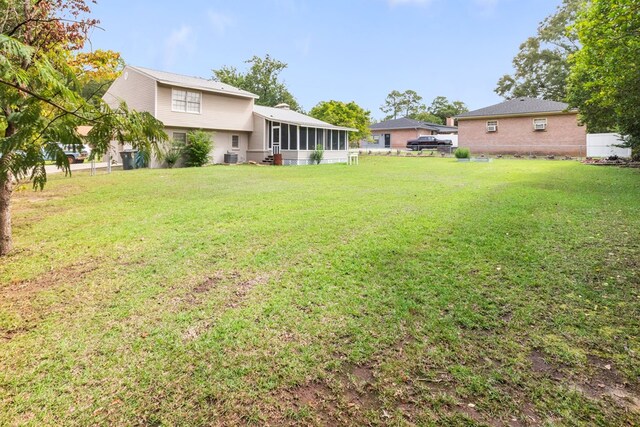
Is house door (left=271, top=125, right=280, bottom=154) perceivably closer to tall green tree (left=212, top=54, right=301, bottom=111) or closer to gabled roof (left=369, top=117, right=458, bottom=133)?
tall green tree (left=212, top=54, right=301, bottom=111)

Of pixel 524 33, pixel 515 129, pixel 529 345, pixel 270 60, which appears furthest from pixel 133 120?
pixel 524 33

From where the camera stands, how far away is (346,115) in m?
31.8

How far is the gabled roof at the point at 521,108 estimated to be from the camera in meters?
29.1

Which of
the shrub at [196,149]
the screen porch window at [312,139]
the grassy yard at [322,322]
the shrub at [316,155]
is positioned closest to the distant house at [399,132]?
the screen porch window at [312,139]

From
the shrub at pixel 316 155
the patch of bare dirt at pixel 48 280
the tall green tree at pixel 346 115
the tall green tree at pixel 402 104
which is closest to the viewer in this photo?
the patch of bare dirt at pixel 48 280

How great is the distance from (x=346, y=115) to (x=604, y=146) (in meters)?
18.9

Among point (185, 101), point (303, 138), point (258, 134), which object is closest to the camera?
point (185, 101)

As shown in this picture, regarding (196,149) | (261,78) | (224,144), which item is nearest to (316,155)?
(224,144)

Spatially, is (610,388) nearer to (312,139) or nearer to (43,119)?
(43,119)

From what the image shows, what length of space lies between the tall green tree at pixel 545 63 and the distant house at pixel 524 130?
45.9 ft

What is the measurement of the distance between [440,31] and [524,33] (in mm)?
30834

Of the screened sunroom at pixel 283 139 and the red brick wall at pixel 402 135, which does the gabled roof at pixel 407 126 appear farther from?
the screened sunroom at pixel 283 139

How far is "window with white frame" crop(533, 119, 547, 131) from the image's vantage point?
29500 mm

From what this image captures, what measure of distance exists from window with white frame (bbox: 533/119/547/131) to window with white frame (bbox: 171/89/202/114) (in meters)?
26.9
